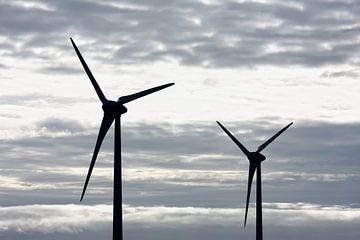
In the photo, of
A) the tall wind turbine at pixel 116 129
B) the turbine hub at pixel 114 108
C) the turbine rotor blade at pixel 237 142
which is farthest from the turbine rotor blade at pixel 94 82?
the turbine rotor blade at pixel 237 142

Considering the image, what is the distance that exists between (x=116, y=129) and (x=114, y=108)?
104 inches

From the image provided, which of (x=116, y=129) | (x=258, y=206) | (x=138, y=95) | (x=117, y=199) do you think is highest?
(x=138, y=95)

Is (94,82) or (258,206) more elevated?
(94,82)

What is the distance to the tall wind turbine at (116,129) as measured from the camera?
336ft

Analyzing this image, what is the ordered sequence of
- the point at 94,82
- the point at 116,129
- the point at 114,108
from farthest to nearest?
the point at 94,82
the point at 114,108
the point at 116,129

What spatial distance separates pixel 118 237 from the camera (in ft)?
333

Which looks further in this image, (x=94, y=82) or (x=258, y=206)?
(x=258, y=206)

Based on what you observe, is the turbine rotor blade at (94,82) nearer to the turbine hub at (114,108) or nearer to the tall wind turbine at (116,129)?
the tall wind turbine at (116,129)

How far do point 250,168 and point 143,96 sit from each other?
35525 millimetres

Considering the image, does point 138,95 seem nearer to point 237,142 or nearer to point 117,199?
point 117,199

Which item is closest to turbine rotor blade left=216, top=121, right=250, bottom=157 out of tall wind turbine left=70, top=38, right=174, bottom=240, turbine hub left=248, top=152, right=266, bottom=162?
turbine hub left=248, top=152, right=266, bottom=162

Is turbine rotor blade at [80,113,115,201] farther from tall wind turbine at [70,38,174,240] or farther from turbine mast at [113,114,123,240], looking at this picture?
turbine mast at [113,114,123,240]

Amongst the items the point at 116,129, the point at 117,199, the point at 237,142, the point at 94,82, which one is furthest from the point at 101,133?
the point at 237,142

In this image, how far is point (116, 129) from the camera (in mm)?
107750
